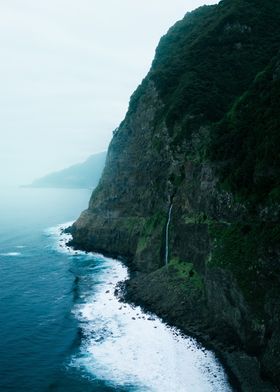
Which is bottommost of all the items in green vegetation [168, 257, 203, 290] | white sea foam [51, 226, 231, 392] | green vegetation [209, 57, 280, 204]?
white sea foam [51, 226, 231, 392]

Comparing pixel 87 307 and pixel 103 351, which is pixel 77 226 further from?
pixel 103 351

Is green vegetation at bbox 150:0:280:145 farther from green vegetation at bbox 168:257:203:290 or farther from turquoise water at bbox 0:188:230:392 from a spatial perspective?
turquoise water at bbox 0:188:230:392

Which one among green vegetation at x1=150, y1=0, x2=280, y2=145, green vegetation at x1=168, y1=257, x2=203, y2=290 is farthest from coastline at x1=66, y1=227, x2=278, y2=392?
green vegetation at x1=150, y1=0, x2=280, y2=145

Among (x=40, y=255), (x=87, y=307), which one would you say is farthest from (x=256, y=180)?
(x=40, y=255)

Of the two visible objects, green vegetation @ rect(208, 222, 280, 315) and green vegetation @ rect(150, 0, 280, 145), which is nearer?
green vegetation @ rect(208, 222, 280, 315)

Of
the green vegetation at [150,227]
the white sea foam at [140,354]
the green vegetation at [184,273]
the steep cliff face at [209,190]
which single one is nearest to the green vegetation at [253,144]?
the steep cliff face at [209,190]

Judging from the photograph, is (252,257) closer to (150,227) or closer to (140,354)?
(140,354)

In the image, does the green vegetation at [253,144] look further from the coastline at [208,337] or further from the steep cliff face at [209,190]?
the coastline at [208,337]
